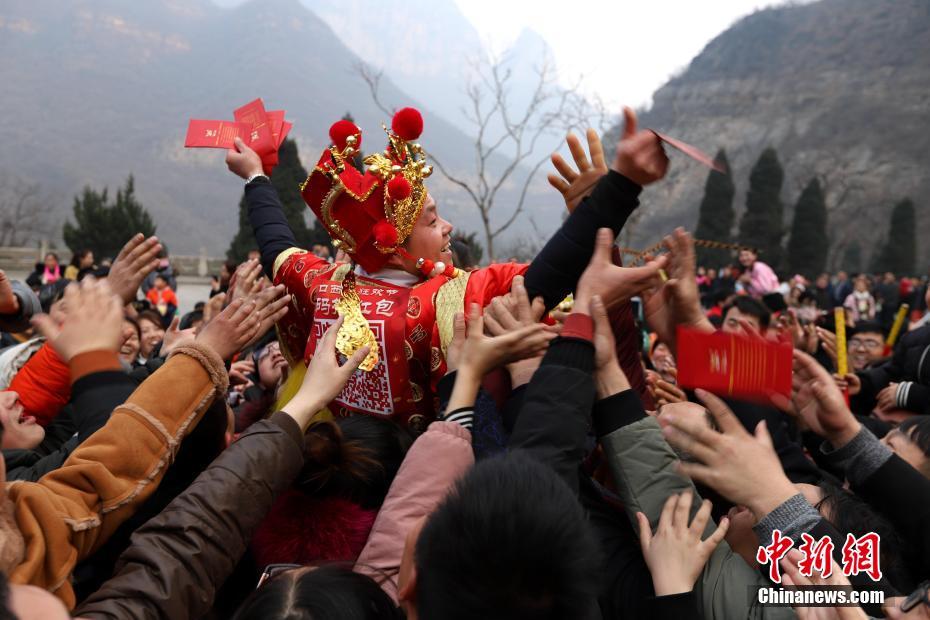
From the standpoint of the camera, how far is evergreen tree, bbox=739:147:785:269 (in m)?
32.4

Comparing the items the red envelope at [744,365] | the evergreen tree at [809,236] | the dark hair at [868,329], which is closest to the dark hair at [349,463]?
the red envelope at [744,365]

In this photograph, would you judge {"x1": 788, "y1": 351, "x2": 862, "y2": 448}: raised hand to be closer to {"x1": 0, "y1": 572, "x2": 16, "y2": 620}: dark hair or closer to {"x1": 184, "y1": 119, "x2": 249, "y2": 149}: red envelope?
{"x1": 0, "y1": 572, "x2": 16, "y2": 620}: dark hair

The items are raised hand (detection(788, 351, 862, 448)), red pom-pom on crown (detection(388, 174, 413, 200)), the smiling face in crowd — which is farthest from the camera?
the smiling face in crowd

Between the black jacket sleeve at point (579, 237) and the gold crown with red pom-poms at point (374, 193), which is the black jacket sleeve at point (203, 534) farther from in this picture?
the gold crown with red pom-poms at point (374, 193)

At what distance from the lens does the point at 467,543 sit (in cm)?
109

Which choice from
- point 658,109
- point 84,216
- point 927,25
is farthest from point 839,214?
point 84,216

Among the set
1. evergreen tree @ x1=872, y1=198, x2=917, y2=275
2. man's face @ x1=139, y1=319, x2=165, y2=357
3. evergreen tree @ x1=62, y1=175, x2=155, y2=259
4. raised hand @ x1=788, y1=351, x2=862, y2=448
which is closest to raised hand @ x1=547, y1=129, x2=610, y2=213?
raised hand @ x1=788, y1=351, x2=862, y2=448

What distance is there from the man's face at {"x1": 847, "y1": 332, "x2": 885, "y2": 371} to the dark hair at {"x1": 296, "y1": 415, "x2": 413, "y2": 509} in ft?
15.3

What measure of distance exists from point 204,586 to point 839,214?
152 ft

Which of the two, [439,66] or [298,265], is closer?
[298,265]

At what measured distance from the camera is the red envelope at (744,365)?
146 cm

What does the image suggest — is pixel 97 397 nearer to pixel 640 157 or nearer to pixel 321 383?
pixel 321 383

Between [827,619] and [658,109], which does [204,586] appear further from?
[658,109]

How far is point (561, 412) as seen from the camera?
1.48m
